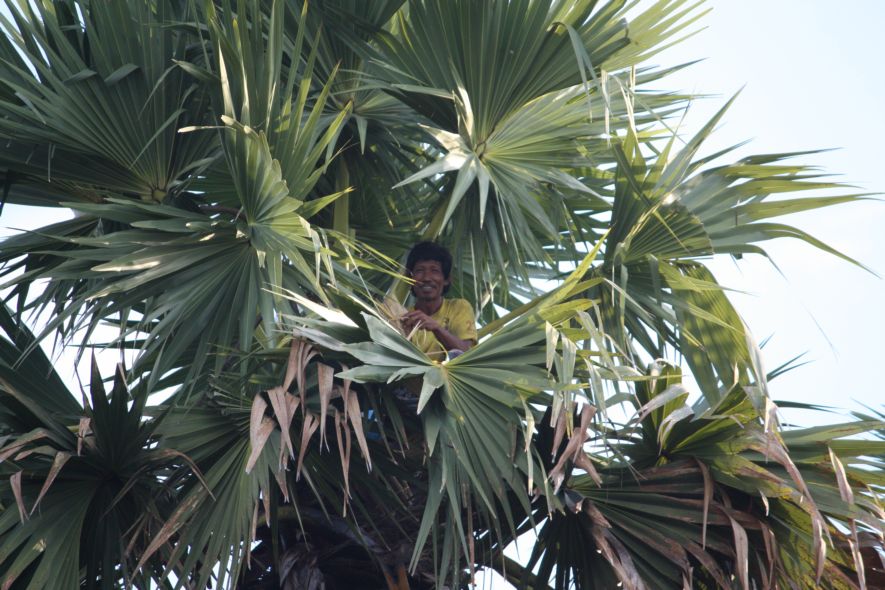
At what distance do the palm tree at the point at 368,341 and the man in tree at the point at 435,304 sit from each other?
12 centimetres

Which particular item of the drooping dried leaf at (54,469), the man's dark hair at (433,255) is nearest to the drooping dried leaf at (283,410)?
the drooping dried leaf at (54,469)

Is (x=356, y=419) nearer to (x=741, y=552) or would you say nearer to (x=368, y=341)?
(x=368, y=341)

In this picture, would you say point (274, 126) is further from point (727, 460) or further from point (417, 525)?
point (727, 460)

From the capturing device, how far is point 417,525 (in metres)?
4.90

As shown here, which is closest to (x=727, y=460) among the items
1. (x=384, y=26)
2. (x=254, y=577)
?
(x=254, y=577)

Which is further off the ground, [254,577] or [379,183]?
[379,183]

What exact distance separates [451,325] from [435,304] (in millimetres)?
288

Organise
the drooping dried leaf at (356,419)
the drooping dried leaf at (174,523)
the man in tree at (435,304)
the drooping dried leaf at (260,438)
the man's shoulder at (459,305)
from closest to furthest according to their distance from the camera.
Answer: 1. the drooping dried leaf at (260,438)
2. the drooping dried leaf at (356,419)
3. the drooping dried leaf at (174,523)
4. the man in tree at (435,304)
5. the man's shoulder at (459,305)

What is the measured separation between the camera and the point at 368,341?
4336mm

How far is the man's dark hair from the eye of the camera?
5.54 metres

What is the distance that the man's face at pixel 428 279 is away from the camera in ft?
18.0

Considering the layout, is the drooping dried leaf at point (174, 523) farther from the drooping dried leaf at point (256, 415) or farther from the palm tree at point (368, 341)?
the drooping dried leaf at point (256, 415)

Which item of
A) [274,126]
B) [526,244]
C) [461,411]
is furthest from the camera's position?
[526,244]

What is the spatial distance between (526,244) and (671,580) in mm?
1749
